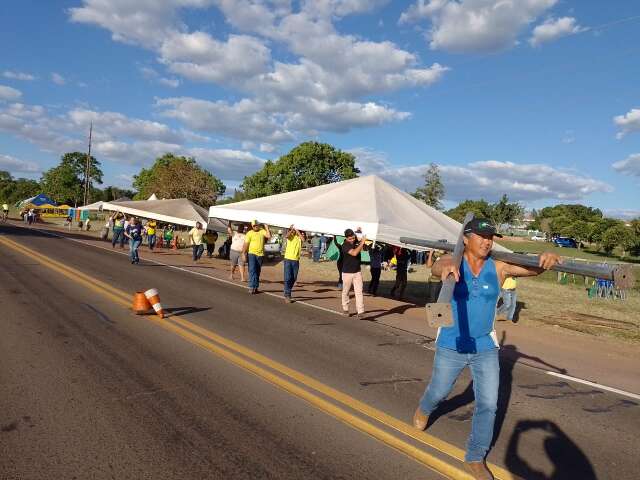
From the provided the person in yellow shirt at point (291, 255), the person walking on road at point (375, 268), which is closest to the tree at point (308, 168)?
the person walking on road at point (375, 268)

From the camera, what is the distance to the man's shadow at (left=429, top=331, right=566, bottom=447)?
4945 mm

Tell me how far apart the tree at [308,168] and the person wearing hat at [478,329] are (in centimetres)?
5142

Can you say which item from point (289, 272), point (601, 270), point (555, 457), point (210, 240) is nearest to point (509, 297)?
point (289, 272)

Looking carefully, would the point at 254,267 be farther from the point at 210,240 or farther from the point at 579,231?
the point at 579,231

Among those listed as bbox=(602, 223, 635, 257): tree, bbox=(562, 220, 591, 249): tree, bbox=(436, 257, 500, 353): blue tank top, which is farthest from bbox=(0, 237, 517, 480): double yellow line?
bbox=(562, 220, 591, 249): tree

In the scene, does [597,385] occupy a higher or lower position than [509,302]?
lower

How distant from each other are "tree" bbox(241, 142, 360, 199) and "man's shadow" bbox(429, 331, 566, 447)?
47.6 m

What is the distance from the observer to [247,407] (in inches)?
189

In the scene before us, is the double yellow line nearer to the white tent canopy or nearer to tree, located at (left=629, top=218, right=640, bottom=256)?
the white tent canopy

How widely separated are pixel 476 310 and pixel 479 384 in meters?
0.57

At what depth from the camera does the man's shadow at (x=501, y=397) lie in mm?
4945

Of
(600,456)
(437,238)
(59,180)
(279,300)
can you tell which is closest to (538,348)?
(437,238)

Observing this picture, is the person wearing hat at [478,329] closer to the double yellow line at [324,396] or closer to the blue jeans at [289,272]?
the double yellow line at [324,396]

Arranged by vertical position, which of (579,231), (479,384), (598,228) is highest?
(598,228)
